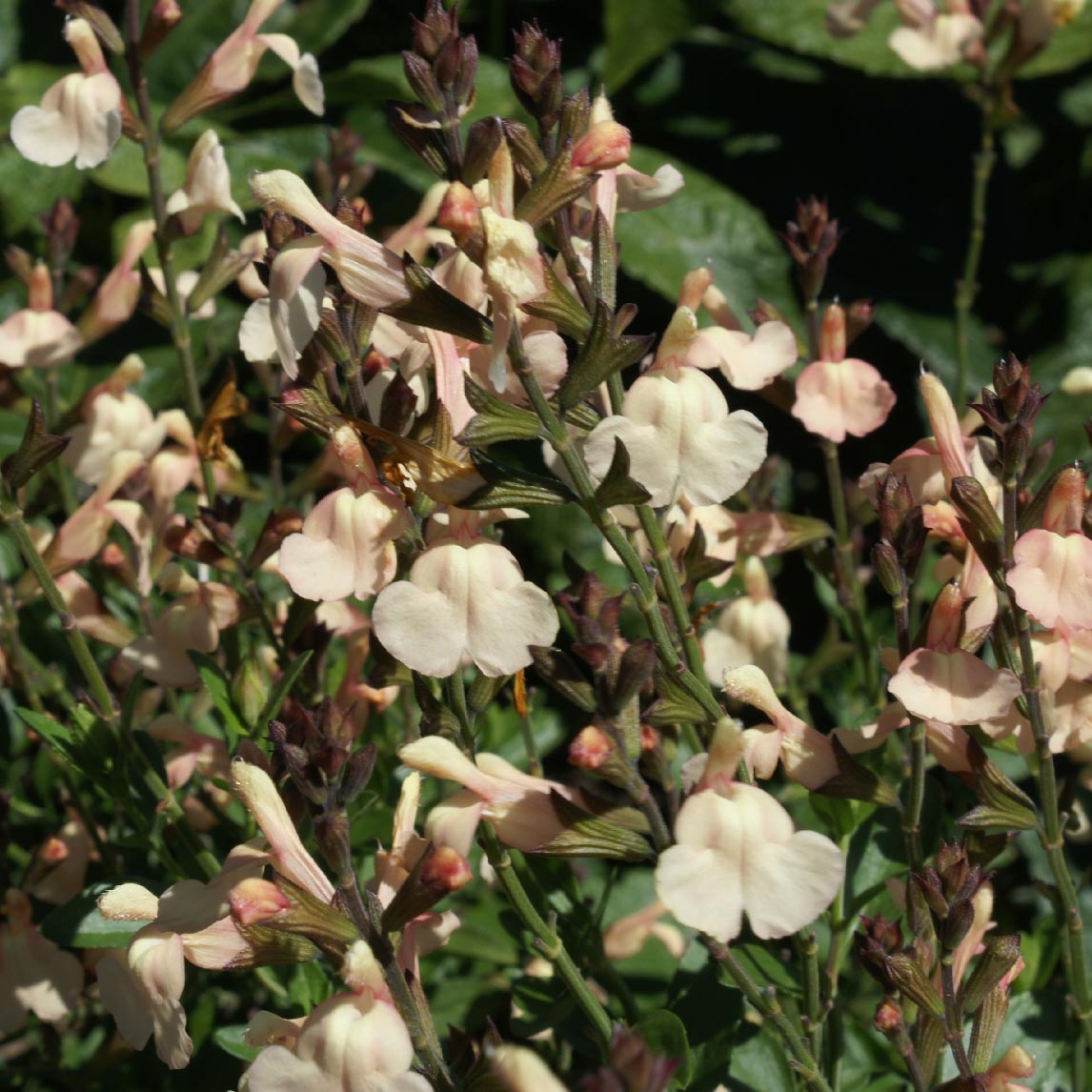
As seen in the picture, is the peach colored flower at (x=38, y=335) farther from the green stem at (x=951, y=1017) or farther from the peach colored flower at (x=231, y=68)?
the green stem at (x=951, y=1017)

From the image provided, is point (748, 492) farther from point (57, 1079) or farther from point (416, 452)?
point (57, 1079)

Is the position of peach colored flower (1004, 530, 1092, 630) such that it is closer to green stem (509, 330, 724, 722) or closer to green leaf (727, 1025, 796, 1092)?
green stem (509, 330, 724, 722)

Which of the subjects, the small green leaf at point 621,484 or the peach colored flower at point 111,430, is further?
the peach colored flower at point 111,430

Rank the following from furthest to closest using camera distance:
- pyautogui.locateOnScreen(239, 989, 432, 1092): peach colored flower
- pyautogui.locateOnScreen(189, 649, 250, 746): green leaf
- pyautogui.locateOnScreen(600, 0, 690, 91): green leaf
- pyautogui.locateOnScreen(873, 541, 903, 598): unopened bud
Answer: pyautogui.locateOnScreen(600, 0, 690, 91): green leaf, pyautogui.locateOnScreen(189, 649, 250, 746): green leaf, pyautogui.locateOnScreen(873, 541, 903, 598): unopened bud, pyautogui.locateOnScreen(239, 989, 432, 1092): peach colored flower

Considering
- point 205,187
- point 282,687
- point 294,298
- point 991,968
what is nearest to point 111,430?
point 205,187

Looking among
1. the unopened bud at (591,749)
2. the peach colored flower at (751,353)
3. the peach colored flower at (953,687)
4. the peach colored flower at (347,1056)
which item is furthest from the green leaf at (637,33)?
the peach colored flower at (347,1056)

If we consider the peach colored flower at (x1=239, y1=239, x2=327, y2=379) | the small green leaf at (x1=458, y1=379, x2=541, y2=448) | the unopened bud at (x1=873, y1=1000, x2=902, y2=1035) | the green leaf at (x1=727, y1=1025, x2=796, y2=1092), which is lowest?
the green leaf at (x1=727, y1=1025, x2=796, y2=1092)

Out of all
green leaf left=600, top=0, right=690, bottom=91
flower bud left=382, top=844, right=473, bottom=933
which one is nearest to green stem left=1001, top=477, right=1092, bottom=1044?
flower bud left=382, top=844, right=473, bottom=933
